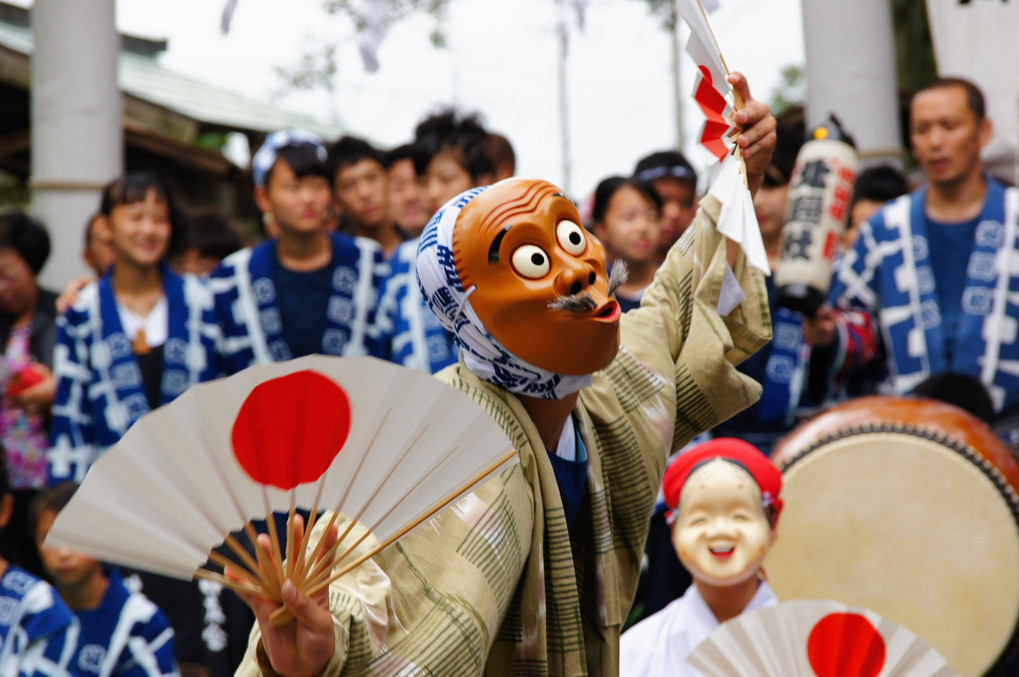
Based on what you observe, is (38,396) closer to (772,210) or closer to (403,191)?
(403,191)

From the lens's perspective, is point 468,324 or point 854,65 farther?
point 854,65

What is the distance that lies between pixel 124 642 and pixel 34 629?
24 cm

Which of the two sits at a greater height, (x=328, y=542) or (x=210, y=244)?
(x=210, y=244)

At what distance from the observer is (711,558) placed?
8.58 ft

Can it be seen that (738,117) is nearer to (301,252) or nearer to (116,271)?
(301,252)

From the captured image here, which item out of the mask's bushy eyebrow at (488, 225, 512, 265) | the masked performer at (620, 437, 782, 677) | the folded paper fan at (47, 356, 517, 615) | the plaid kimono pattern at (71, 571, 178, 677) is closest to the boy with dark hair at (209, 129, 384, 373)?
the plaid kimono pattern at (71, 571, 178, 677)

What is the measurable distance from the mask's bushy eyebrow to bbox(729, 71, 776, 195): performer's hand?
481 mm

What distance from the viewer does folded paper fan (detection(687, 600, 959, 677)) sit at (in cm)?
208

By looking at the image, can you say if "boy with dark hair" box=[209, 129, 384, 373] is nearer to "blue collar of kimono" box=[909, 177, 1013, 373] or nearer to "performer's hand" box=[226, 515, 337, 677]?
"blue collar of kimono" box=[909, 177, 1013, 373]

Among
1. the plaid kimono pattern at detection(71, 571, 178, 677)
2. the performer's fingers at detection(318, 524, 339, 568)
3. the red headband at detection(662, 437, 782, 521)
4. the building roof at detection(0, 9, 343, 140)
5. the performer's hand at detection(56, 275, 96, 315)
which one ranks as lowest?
the plaid kimono pattern at detection(71, 571, 178, 677)

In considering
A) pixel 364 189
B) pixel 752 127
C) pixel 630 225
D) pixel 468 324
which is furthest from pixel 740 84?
pixel 364 189

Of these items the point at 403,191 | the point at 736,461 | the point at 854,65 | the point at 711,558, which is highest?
the point at 854,65

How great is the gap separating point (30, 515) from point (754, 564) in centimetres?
239

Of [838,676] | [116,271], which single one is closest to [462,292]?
[838,676]
